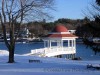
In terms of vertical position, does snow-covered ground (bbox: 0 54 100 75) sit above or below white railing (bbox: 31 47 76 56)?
above

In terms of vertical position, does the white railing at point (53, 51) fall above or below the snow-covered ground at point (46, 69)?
below

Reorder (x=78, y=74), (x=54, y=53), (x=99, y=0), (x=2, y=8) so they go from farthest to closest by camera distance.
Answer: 1. (x=54, y=53)
2. (x=2, y=8)
3. (x=99, y=0)
4. (x=78, y=74)

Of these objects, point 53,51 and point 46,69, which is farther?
point 53,51

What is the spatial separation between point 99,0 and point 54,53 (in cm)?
2979

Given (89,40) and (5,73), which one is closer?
(5,73)

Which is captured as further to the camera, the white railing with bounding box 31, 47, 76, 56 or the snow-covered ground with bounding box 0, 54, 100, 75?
the white railing with bounding box 31, 47, 76, 56

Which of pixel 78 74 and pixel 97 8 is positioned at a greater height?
pixel 97 8

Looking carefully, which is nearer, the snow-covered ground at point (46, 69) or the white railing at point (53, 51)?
the snow-covered ground at point (46, 69)

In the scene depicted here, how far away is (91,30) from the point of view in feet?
81.6

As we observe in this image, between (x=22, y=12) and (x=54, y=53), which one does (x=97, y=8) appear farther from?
(x=54, y=53)

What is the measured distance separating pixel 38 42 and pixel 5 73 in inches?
5431

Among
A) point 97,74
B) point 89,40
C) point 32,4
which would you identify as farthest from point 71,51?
point 97,74

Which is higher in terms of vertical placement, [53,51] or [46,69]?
[46,69]

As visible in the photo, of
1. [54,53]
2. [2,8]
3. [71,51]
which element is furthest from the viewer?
[71,51]
